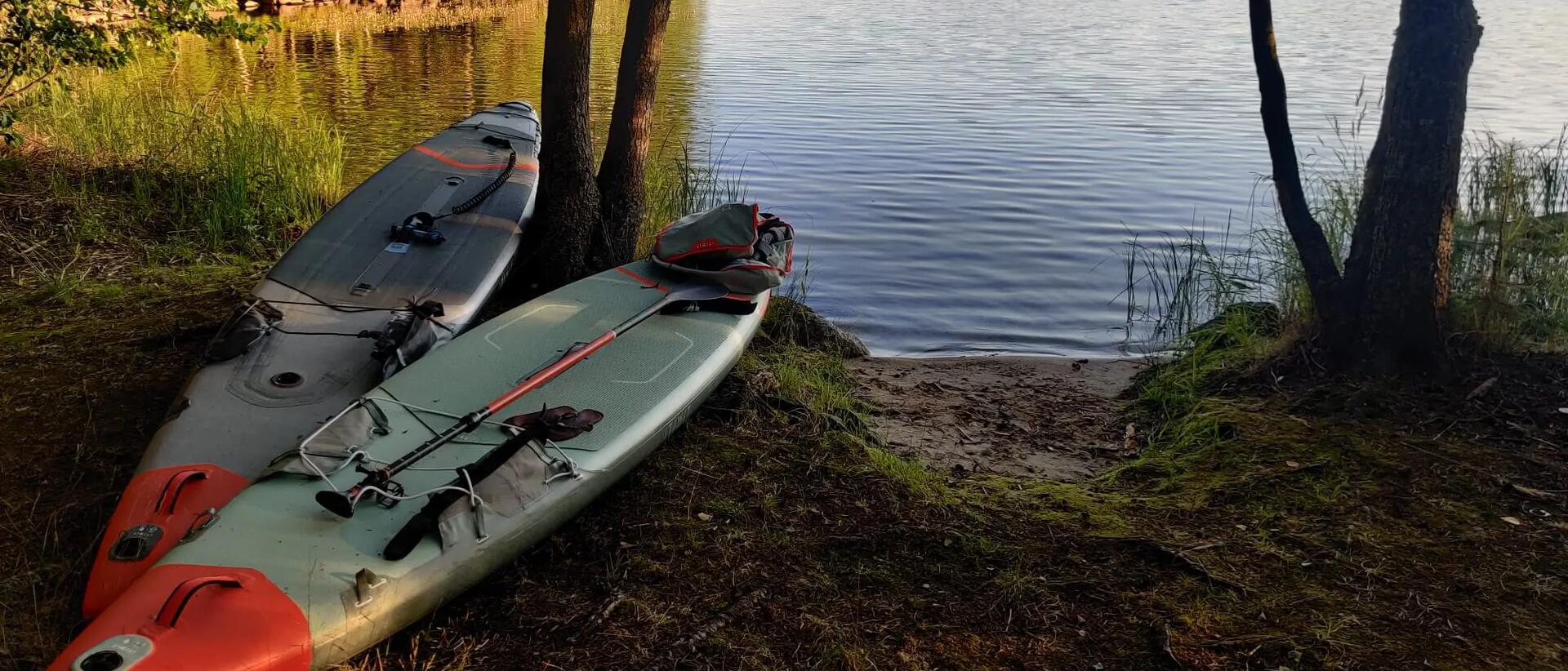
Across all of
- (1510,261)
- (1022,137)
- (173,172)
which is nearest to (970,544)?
(1510,261)

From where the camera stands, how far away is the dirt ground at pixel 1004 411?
149 inches

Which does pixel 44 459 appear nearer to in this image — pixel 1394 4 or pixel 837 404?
pixel 837 404

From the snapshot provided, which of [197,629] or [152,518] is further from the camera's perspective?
[152,518]

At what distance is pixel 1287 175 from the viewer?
3846 millimetres

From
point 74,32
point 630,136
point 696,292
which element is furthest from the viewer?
point 74,32

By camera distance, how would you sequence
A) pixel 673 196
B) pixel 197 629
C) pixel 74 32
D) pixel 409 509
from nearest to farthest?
1. pixel 197 629
2. pixel 409 509
3. pixel 74 32
4. pixel 673 196

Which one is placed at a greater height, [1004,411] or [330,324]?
[330,324]

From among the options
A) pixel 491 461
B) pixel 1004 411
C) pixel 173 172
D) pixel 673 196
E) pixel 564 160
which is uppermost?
pixel 564 160

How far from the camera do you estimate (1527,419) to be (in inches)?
129

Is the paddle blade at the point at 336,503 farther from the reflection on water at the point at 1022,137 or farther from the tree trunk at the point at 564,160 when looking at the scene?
the reflection on water at the point at 1022,137

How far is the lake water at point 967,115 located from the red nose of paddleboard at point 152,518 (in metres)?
3.51

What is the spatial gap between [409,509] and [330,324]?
4.99ft

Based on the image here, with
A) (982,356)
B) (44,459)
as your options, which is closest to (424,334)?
(44,459)

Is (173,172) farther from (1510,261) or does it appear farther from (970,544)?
(1510,261)
